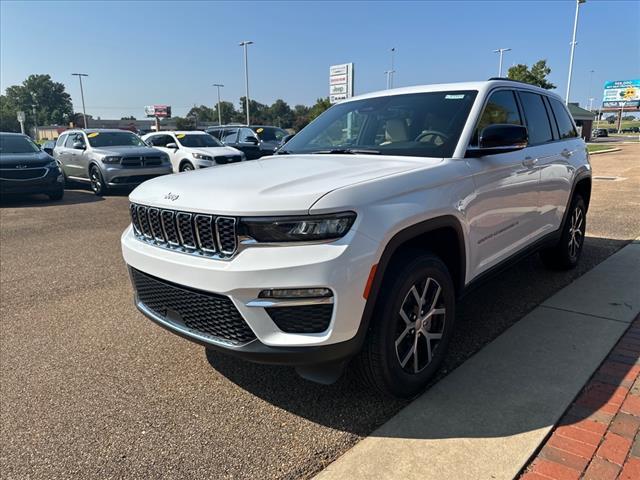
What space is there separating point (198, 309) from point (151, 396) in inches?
32.0

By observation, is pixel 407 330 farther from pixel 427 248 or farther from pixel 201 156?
pixel 201 156

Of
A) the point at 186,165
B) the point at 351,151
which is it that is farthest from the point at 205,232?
the point at 186,165

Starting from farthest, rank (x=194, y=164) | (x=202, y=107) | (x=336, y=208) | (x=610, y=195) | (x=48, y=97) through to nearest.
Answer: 1. (x=202, y=107)
2. (x=48, y=97)
3. (x=194, y=164)
4. (x=610, y=195)
5. (x=336, y=208)

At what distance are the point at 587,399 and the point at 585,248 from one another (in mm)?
4189

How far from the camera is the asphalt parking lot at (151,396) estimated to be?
96.0 inches

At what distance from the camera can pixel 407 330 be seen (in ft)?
9.11

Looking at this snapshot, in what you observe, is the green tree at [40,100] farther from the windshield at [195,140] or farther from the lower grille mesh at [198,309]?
the lower grille mesh at [198,309]

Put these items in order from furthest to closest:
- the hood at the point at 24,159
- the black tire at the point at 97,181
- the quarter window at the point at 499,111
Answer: the black tire at the point at 97,181 → the hood at the point at 24,159 → the quarter window at the point at 499,111

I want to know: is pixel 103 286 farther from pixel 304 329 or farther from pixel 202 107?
pixel 202 107

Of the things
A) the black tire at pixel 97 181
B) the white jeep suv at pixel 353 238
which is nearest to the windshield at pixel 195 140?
the black tire at pixel 97 181

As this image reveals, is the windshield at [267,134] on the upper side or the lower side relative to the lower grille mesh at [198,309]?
upper

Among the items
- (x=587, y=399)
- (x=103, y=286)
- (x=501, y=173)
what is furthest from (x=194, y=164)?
(x=587, y=399)

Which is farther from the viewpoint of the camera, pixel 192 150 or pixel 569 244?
pixel 192 150

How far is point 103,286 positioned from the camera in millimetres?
5133
